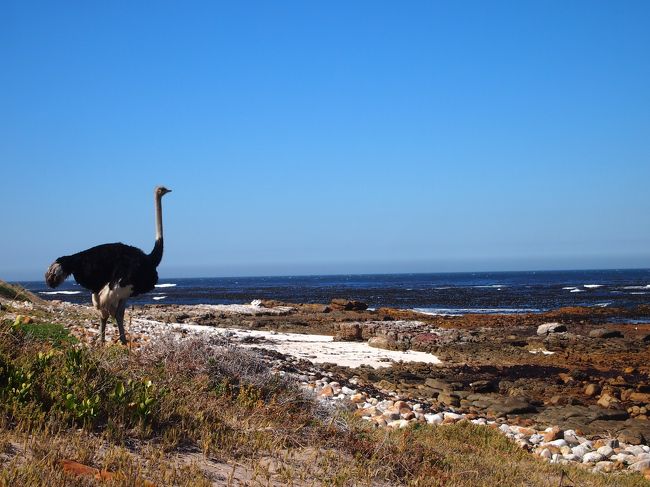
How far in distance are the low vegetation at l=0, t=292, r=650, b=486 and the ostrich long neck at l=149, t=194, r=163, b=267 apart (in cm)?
401

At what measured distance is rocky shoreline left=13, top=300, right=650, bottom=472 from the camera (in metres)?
10.0

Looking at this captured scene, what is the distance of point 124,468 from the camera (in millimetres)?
4496

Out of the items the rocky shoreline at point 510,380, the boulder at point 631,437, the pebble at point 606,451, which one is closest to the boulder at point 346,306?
the rocky shoreline at point 510,380

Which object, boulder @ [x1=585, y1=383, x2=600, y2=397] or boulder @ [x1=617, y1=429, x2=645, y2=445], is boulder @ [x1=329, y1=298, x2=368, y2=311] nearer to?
boulder @ [x1=585, y1=383, x2=600, y2=397]

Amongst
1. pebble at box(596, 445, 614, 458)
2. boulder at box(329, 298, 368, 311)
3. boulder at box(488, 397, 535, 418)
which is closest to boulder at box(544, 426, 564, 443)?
pebble at box(596, 445, 614, 458)

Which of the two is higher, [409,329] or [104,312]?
[104,312]

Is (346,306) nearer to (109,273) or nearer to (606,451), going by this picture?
(109,273)

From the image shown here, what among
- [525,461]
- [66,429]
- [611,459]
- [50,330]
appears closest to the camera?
[66,429]

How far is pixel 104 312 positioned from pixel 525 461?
6642 millimetres

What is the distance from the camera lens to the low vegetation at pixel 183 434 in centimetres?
465

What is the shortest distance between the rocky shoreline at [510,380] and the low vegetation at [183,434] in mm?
1381

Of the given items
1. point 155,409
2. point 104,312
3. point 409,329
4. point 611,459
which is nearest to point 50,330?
point 104,312

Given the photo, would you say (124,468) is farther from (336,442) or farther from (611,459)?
(611,459)

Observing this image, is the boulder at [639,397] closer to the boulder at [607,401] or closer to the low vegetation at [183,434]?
the boulder at [607,401]
